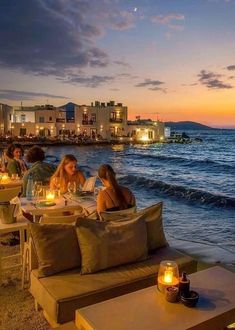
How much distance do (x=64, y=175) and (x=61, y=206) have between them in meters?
1.20

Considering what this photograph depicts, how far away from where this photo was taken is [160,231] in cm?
375

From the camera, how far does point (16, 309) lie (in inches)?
135

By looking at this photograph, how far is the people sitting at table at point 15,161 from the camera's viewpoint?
798 cm

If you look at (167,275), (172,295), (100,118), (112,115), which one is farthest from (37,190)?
(112,115)

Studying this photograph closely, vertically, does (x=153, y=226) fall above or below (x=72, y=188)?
below

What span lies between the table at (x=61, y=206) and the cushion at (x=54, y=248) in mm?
1274

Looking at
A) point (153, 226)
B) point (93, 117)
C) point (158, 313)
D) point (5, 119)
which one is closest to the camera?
point (158, 313)

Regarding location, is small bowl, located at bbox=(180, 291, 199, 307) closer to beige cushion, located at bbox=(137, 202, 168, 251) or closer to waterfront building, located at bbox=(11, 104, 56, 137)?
beige cushion, located at bbox=(137, 202, 168, 251)

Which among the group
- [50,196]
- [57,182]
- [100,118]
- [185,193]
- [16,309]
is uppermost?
[100,118]

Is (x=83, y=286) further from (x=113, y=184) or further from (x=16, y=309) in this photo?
(x=113, y=184)

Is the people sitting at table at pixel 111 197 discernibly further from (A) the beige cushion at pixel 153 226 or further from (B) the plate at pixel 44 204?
(B) the plate at pixel 44 204

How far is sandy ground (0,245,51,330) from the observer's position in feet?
10.3

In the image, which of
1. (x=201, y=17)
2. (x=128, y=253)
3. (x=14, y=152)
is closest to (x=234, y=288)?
(x=128, y=253)

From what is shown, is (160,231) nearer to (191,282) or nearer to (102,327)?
(191,282)
